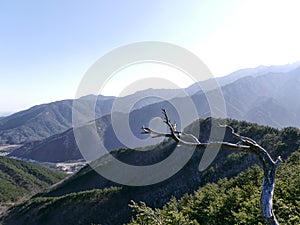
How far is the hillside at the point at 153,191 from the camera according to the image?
2450 inches

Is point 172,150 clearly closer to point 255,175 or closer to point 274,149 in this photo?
point 274,149

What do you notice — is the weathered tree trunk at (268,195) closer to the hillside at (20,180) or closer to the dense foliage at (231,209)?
the dense foliage at (231,209)

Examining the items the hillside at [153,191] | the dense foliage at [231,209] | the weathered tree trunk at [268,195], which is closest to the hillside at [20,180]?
the hillside at [153,191]

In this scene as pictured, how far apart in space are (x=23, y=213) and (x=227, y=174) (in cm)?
6697

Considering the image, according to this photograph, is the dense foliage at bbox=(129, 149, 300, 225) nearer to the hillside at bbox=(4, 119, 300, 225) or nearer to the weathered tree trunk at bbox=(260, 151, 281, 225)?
the weathered tree trunk at bbox=(260, 151, 281, 225)

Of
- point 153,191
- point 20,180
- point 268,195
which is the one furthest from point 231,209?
point 20,180

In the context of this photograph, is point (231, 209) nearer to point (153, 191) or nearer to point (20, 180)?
point (153, 191)

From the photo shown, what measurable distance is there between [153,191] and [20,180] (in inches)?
4289

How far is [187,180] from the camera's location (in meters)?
70.8

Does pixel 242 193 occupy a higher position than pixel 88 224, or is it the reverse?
pixel 242 193

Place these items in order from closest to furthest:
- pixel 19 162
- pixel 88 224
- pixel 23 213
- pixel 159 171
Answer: pixel 88 224, pixel 159 171, pixel 23 213, pixel 19 162

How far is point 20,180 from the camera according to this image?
158 metres

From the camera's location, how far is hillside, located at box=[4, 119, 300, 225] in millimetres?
62225

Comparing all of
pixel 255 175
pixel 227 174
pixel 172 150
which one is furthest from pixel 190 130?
pixel 255 175
